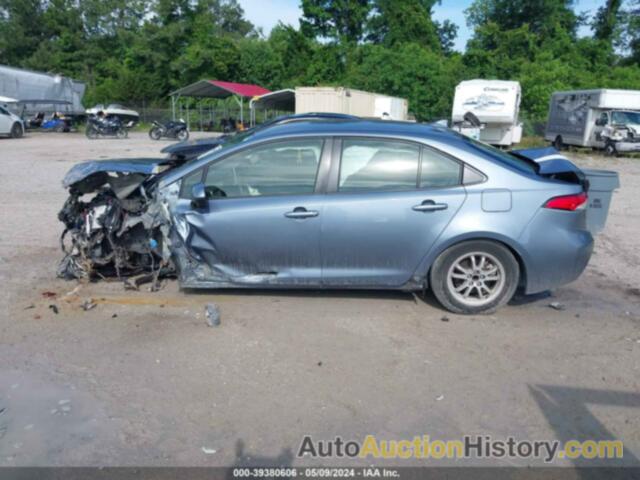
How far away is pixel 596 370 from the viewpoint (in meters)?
4.09

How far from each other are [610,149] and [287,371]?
23.2 meters

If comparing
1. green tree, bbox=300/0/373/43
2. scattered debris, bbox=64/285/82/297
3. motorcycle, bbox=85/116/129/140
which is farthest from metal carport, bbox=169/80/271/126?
scattered debris, bbox=64/285/82/297

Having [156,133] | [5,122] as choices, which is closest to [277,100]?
[156,133]

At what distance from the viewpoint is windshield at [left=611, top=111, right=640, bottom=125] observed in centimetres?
2356

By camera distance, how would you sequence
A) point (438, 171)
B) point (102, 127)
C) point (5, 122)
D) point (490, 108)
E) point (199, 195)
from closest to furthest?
point (199, 195) → point (438, 171) → point (490, 108) → point (5, 122) → point (102, 127)

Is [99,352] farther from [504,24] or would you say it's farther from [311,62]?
[504,24]

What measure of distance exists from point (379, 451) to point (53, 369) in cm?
236

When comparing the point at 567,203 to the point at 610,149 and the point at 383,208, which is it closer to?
the point at 383,208

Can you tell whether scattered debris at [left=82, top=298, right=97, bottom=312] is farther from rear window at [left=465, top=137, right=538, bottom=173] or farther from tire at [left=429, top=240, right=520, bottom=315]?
rear window at [left=465, top=137, right=538, bottom=173]

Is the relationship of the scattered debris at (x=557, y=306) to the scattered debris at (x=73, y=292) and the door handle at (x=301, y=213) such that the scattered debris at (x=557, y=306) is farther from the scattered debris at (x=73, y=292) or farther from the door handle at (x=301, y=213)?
the scattered debris at (x=73, y=292)

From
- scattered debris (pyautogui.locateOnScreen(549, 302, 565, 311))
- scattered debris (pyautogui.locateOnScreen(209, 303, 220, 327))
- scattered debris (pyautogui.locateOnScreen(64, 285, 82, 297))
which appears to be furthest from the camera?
scattered debris (pyautogui.locateOnScreen(64, 285, 82, 297))

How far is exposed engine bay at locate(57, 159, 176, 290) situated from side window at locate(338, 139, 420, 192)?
178 cm

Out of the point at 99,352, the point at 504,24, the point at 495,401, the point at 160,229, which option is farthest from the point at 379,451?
the point at 504,24

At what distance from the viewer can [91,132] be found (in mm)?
28719
